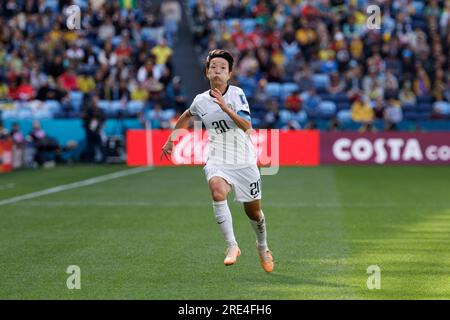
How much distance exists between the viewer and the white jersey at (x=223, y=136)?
402 inches

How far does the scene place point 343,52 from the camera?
33.2 meters

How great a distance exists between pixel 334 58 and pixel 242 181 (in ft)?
78.1

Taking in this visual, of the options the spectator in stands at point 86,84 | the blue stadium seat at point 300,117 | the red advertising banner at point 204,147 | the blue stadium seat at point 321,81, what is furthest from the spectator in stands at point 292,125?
the spectator in stands at point 86,84

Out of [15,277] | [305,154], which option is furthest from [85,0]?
A: [15,277]

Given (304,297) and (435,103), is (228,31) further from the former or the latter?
(304,297)

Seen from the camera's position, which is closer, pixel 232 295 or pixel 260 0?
pixel 232 295

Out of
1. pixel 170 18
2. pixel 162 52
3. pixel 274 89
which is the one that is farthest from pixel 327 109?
pixel 170 18

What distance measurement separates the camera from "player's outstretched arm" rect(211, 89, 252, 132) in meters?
9.73

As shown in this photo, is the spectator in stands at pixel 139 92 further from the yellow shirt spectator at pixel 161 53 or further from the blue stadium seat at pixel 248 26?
the blue stadium seat at pixel 248 26

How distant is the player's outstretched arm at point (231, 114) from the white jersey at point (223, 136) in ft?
0.93

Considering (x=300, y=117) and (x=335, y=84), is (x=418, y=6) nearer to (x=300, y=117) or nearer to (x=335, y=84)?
(x=335, y=84)

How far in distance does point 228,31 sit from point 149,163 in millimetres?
6905

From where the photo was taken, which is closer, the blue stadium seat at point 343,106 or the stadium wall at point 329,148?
the stadium wall at point 329,148

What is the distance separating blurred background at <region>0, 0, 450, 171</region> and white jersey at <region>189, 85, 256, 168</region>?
64.0 feet
